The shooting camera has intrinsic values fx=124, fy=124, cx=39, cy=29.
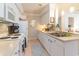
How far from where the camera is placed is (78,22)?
6.47ft

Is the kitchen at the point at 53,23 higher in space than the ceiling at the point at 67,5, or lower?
lower

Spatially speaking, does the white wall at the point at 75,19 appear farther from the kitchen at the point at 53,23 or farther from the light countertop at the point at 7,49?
the light countertop at the point at 7,49

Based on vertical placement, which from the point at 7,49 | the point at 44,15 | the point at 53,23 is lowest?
the point at 7,49

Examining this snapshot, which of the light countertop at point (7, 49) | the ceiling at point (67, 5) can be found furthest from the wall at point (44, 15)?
the light countertop at point (7, 49)

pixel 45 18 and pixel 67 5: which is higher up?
pixel 67 5

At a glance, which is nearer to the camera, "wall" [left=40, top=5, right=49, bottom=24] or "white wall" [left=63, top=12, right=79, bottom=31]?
"white wall" [left=63, top=12, right=79, bottom=31]

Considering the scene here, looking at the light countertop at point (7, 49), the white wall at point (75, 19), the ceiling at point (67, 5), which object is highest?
the ceiling at point (67, 5)

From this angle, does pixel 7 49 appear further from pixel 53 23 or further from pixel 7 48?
pixel 53 23

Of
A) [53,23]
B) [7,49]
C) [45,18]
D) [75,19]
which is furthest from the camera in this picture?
[53,23]

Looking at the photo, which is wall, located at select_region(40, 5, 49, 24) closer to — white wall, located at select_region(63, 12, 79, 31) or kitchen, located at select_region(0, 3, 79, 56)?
kitchen, located at select_region(0, 3, 79, 56)

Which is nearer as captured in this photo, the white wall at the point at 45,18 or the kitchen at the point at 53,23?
the kitchen at the point at 53,23

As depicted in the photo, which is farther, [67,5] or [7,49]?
[67,5]

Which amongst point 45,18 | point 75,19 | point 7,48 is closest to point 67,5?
point 75,19

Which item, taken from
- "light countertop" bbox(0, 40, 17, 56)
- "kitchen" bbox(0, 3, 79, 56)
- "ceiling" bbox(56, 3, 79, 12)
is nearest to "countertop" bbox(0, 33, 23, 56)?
"light countertop" bbox(0, 40, 17, 56)
